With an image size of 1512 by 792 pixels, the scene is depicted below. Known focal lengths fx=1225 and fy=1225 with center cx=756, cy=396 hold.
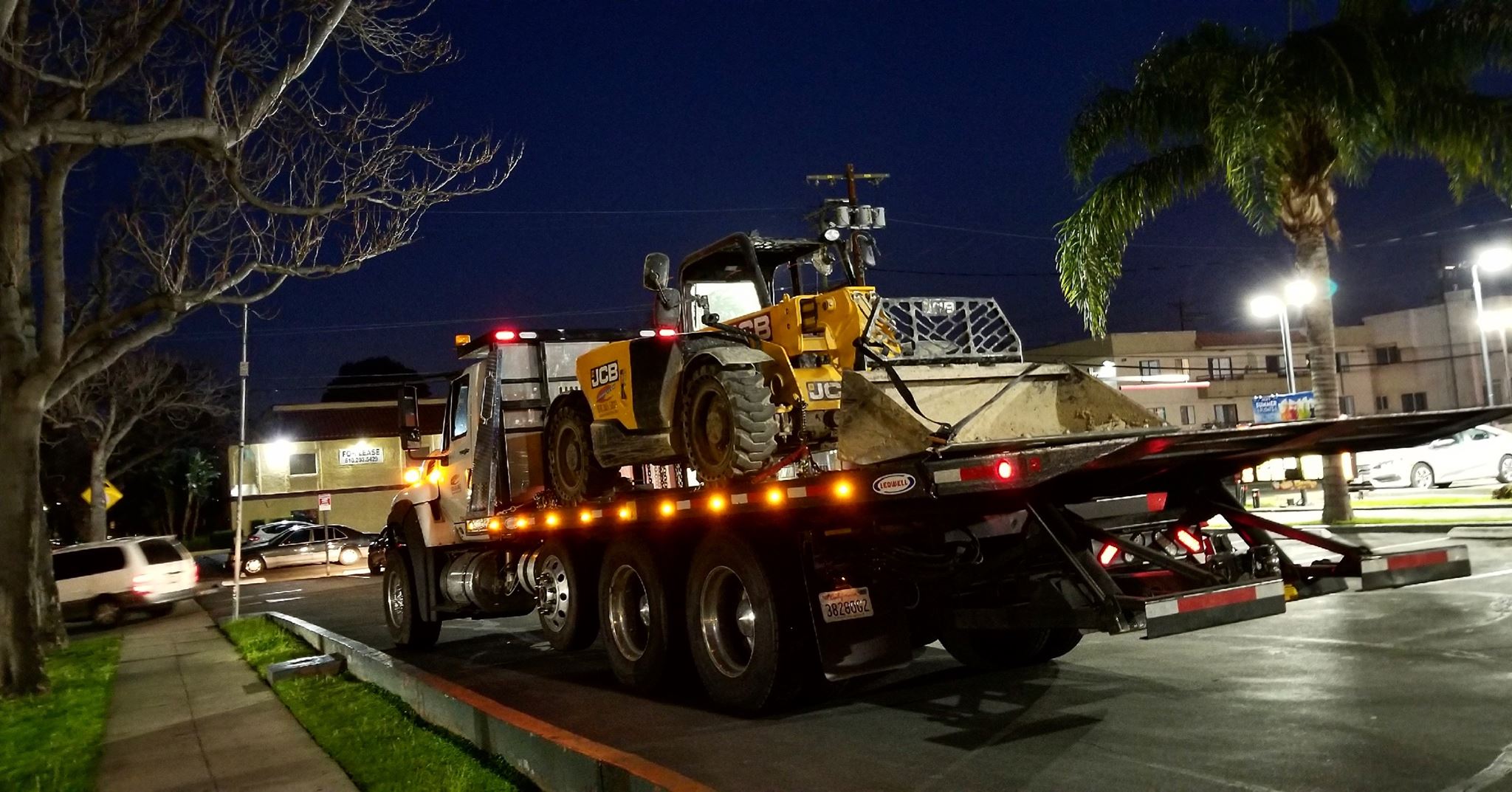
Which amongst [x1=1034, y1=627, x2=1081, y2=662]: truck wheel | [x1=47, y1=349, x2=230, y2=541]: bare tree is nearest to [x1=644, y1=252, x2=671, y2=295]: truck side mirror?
[x1=1034, y1=627, x2=1081, y2=662]: truck wheel

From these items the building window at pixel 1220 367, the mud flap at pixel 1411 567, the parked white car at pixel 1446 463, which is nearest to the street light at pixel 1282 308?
the parked white car at pixel 1446 463

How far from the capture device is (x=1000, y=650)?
31.0ft

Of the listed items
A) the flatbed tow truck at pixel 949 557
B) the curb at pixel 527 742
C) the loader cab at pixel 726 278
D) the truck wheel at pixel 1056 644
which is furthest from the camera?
the loader cab at pixel 726 278

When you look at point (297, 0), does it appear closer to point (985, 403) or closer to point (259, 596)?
point (985, 403)

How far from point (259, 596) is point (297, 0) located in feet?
60.4

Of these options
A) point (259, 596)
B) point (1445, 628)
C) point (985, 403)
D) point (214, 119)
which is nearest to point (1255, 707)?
point (985, 403)

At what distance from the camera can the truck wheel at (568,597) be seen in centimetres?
1078

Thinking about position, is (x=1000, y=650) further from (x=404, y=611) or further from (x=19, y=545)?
(x=19, y=545)

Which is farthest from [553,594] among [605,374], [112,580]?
[112,580]

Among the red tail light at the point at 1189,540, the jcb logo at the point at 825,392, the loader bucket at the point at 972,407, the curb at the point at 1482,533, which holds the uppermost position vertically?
the jcb logo at the point at 825,392

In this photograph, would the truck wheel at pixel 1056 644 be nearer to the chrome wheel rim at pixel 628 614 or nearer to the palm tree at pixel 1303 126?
the chrome wheel rim at pixel 628 614

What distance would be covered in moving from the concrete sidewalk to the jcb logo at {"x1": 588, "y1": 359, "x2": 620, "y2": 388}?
344 centimetres

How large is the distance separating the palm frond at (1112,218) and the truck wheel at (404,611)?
10.5m

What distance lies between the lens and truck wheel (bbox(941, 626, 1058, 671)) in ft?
30.7
